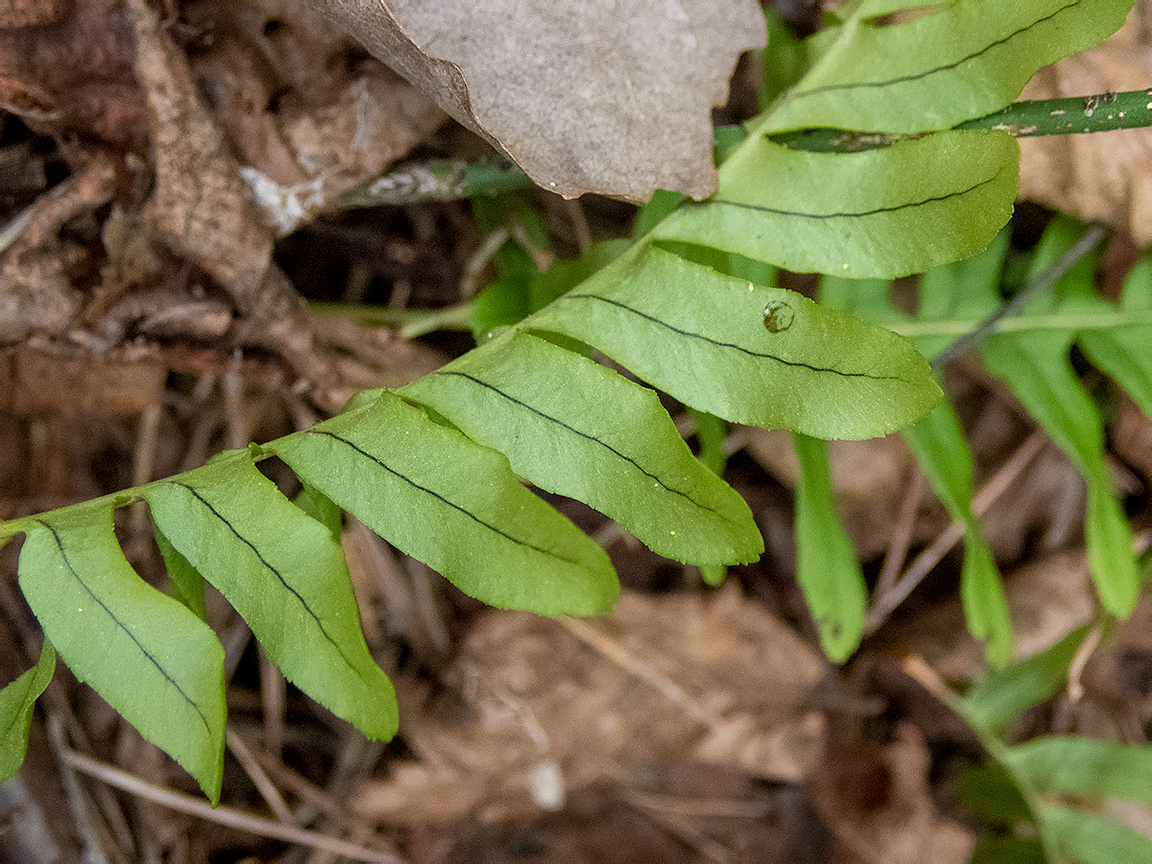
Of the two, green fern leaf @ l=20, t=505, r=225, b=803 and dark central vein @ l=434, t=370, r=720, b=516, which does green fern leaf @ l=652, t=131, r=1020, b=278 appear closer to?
dark central vein @ l=434, t=370, r=720, b=516

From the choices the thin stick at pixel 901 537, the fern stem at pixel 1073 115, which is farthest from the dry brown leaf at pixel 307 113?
the thin stick at pixel 901 537

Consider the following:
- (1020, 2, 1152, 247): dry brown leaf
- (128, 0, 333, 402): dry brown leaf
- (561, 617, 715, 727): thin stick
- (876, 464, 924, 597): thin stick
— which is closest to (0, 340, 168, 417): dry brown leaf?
(128, 0, 333, 402): dry brown leaf

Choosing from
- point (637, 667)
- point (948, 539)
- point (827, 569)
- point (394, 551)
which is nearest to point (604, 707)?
point (637, 667)

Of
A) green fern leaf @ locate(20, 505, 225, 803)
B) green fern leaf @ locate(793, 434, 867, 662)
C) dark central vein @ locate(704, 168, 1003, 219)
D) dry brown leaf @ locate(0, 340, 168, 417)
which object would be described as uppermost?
dark central vein @ locate(704, 168, 1003, 219)

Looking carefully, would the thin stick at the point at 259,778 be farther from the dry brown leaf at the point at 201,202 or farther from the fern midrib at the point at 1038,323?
the fern midrib at the point at 1038,323

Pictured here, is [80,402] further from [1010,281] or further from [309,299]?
[1010,281]

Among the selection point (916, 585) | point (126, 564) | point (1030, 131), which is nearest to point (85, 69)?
point (126, 564)
